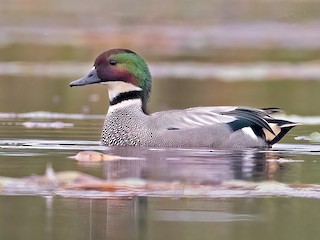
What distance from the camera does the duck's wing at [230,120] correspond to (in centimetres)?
1181

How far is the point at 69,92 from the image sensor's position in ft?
63.0

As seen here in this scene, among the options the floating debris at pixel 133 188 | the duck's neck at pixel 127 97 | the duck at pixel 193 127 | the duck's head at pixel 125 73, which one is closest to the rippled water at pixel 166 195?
the floating debris at pixel 133 188

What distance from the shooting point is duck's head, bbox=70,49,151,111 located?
12477 mm

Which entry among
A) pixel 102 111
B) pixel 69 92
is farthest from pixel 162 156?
pixel 69 92

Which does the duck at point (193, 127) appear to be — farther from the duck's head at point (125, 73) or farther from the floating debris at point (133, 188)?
the floating debris at point (133, 188)

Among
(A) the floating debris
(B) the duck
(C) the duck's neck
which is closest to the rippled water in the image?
(A) the floating debris

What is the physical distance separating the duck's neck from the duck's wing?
0.44 m

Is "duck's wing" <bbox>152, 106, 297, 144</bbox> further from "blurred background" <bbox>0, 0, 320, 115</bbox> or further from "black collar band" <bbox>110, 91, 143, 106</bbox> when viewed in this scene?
"blurred background" <bbox>0, 0, 320, 115</bbox>

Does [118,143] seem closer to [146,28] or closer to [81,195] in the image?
[81,195]

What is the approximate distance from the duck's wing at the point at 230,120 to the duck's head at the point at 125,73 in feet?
1.85

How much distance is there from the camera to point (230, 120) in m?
11.9

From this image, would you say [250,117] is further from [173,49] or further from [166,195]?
[173,49]

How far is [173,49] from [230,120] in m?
18.5

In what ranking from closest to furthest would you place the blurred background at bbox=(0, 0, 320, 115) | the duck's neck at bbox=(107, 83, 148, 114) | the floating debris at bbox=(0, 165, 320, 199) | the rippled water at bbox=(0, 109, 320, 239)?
the rippled water at bbox=(0, 109, 320, 239) < the floating debris at bbox=(0, 165, 320, 199) < the duck's neck at bbox=(107, 83, 148, 114) < the blurred background at bbox=(0, 0, 320, 115)
